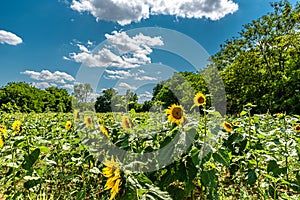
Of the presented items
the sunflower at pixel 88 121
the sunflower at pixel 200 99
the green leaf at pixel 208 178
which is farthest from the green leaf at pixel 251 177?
the sunflower at pixel 88 121

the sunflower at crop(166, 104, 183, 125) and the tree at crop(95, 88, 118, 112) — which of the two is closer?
the sunflower at crop(166, 104, 183, 125)

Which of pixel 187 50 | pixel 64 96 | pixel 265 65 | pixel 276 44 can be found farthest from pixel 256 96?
pixel 64 96

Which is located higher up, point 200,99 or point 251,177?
point 200,99

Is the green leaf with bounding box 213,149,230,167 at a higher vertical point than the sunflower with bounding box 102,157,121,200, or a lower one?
higher

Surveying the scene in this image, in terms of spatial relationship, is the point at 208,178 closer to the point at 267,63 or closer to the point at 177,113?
the point at 177,113

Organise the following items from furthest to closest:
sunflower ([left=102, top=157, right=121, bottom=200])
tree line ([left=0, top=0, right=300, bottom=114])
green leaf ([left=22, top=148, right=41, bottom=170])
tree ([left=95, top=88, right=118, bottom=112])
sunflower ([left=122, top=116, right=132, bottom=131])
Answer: tree line ([left=0, top=0, right=300, bottom=114])
tree ([left=95, top=88, right=118, bottom=112])
sunflower ([left=122, top=116, right=132, bottom=131])
green leaf ([left=22, top=148, right=41, bottom=170])
sunflower ([left=102, top=157, right=121, bottom=200])

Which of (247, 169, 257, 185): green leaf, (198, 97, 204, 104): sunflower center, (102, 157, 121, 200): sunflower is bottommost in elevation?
(102, 157, 121, 200): sunflower

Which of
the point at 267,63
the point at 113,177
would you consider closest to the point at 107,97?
the point at 113,177

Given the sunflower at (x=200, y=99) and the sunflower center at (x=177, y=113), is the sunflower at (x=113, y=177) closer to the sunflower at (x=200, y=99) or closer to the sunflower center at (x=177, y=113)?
the sunflower center at (x=177, y=113)

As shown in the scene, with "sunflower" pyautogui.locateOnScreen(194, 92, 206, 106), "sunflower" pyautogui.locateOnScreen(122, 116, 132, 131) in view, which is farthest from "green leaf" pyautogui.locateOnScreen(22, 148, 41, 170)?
"sunflower" pyautogui.locateOnScreen(194, 92, 206, 106)

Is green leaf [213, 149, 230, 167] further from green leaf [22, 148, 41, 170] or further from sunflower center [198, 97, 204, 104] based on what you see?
green leaf [22, 148, 41, 170]

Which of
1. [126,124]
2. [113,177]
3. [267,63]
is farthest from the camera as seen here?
[267,63]

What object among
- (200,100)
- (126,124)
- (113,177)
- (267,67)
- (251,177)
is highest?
(267,67)

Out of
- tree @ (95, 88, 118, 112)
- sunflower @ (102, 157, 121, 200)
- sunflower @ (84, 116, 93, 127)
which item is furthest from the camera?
sunflower @ (84, 116, 93, 127)
